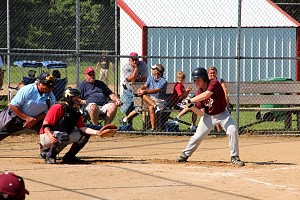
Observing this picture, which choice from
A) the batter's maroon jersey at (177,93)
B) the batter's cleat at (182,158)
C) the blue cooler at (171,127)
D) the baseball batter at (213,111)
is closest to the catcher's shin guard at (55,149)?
the batter's cleat at (182,158)

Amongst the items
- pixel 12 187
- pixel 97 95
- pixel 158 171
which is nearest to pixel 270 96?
pixel 97 95

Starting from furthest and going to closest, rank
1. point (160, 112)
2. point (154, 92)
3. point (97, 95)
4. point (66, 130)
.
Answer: point (160, 112)
point (154, 92)
point (97, 95)
point (66, 130)

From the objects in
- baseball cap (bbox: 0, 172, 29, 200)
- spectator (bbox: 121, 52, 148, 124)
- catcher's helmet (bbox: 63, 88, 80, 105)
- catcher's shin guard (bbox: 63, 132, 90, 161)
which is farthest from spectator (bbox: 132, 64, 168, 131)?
baseball cap (bbox: 0, 172, 29, 200)

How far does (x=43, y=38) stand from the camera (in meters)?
30.8

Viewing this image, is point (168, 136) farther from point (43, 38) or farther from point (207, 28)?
point (43, 38)

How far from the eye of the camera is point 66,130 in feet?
38.9

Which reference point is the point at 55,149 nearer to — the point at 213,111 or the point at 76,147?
the point at 76,147

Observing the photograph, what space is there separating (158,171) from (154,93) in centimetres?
513

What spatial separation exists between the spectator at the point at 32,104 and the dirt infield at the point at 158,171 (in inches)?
20.6

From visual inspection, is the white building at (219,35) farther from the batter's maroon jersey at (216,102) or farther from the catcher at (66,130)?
the catcher at (66,130)

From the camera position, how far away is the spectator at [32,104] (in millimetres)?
12352

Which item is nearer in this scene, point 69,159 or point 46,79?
point 69,159

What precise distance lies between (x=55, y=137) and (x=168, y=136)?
5.03m

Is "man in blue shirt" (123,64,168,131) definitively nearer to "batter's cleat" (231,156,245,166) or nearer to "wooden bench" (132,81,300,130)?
"wooden bench" (132,81,300,130)
